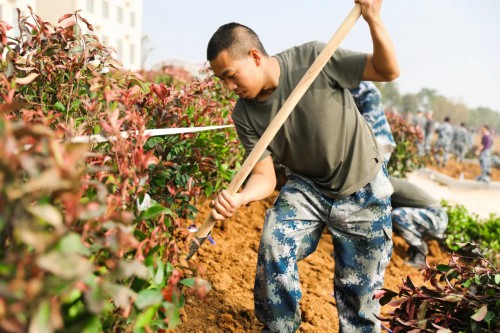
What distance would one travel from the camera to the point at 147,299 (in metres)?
1.31

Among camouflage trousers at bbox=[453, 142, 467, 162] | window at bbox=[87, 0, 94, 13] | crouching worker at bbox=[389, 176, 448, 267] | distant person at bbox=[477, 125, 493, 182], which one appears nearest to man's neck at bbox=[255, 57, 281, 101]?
crouching worker at bbox=[389, 176, 448, 267]

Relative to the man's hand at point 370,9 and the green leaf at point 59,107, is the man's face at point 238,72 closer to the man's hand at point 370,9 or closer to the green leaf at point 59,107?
the man's hand at point 370,9

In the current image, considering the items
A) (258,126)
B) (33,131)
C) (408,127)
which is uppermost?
(33,131)

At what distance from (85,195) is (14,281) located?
2.04ft

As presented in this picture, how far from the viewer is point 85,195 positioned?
1.58 meters

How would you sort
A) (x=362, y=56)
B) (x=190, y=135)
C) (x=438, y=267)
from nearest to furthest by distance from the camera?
(x=438, y=267), (x=362, y=56), (x=190, y=135)

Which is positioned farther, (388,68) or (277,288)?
(277,288)

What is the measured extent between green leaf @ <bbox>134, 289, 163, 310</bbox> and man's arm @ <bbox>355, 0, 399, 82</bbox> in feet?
5.23

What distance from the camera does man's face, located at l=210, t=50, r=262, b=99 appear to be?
8.19 ft

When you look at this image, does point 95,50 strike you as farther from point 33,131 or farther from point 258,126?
point 33,131

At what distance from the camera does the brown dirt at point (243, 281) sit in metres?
3.23

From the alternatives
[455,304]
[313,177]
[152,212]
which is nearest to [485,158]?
[313,177]

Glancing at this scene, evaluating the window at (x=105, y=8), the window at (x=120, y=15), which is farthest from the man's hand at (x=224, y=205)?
the window at (x=120, y=15)

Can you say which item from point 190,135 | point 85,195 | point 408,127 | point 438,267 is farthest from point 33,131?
point 408,127
